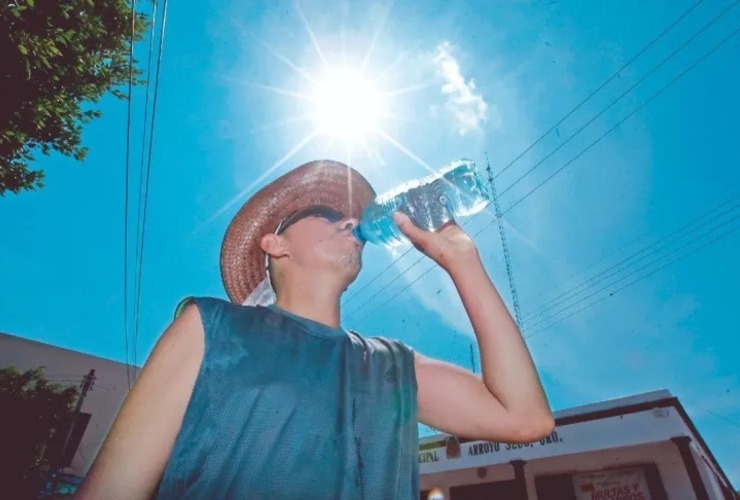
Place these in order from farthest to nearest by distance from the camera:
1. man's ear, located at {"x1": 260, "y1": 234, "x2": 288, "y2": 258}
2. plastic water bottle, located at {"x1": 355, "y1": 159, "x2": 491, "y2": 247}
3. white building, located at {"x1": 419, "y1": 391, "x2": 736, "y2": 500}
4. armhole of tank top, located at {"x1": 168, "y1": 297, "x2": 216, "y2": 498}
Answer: white building, located at {"x1": 419, "y1": 391, "x2": 736, "y2": 500}, plastic water bottle, located at {"x1": 355, "y1": 159, "x2": 491, "y2": 247}, man's ear, located at {"x1": 260, "y1": 234, "x2": 288, "y2": 258}, armhole of tank top, located at {"x1": 168, "y1": 297, "x2": 216, "y2": 498}

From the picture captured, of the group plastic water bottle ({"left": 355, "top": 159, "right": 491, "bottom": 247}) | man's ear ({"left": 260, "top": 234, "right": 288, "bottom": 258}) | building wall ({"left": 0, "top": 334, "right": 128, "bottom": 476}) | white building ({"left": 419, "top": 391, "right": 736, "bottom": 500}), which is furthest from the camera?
building wall ({"left": 0, "top": 334, "right": 128, "bottom": 476})

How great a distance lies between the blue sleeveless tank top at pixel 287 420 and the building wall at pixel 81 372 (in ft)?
110

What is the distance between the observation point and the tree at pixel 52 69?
5.79m

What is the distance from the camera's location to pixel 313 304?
73.1 inches

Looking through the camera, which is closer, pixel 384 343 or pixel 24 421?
pixel 384 343

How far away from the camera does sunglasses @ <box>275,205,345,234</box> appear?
87.8 inches

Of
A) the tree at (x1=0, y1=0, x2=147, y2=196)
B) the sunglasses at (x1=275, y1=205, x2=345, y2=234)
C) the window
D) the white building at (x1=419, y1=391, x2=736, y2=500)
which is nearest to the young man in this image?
the sunglasses at (x1=275, y1=205, x2=345, y2=234)

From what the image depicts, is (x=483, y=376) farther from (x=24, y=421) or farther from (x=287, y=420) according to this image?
(x=24, y=421)

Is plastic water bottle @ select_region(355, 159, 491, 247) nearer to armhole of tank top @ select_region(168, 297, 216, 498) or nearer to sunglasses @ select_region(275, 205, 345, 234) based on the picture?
sunglasses @ select_region(275, 205, 345, 234)

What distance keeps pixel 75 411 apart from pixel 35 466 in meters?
2.91

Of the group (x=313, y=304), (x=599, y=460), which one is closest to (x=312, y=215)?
(x=313, y=304)

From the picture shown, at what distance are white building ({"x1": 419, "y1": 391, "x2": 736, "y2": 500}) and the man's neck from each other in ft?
39.3

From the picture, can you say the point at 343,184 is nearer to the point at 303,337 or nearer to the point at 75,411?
the point at 303,337

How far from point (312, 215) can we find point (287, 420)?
1.23 m
